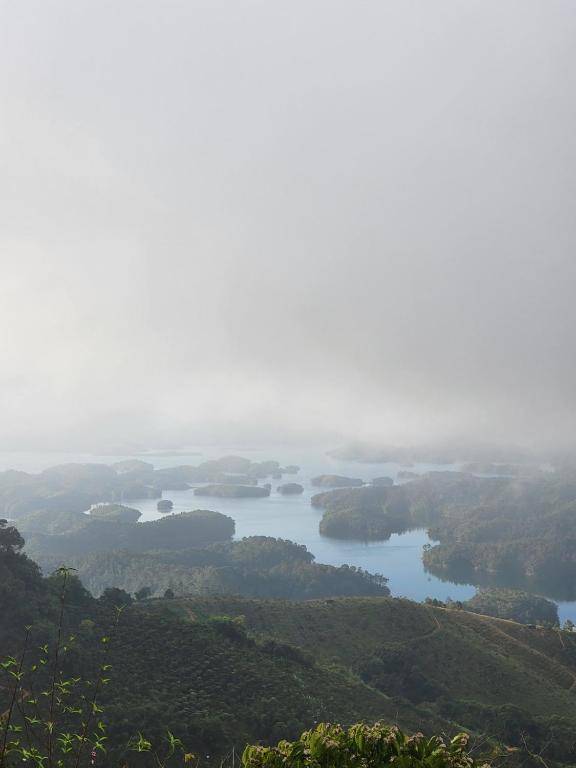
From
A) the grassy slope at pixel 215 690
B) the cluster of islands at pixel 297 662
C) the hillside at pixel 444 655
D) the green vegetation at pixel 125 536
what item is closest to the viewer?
the grassy slope at pixel 215 690

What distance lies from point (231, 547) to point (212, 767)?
131899 mm

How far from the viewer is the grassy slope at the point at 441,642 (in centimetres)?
4738

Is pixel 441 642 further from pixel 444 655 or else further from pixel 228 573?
pixel 228 573

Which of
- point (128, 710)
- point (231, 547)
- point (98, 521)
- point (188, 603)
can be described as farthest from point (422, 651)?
point (98, 521)

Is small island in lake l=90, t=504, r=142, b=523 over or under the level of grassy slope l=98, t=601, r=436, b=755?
under

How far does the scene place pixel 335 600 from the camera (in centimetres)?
6550

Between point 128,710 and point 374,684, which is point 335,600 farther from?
point 128,710

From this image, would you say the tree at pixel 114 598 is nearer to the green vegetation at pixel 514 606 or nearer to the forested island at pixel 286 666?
the forested island at pixel 286 666

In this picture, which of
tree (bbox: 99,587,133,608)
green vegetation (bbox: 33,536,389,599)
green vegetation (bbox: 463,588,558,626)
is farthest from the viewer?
green vegetation (bbox: 463,588,558,626)

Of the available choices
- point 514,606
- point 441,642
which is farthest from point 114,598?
point 514,606

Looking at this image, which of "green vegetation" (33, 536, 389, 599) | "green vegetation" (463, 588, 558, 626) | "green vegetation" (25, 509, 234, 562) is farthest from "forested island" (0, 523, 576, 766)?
"green vegetation" (25, 509, 234, 562)

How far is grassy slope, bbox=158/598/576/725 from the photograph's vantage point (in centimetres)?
4738

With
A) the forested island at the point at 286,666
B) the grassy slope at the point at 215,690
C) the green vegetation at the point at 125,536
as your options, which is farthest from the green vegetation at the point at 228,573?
the grassy slope at the point at 215,690

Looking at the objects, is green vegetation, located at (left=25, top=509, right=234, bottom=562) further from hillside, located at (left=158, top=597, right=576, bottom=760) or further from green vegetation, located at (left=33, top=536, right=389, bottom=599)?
hillside, located at (left=158, top=597, right=576, bottom=760)
